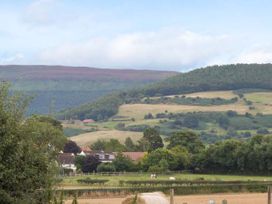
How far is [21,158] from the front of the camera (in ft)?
65.4

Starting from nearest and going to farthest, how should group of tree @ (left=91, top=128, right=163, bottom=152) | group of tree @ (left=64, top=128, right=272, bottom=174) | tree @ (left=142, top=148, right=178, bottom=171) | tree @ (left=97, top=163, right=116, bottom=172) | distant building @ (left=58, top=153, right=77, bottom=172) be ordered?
group of tree @ (left=64, top=128, right=272, bottom=174) → tree @ (left=142, top=148, right=178, bottom=171) → tree @ (left=97, top=163, right=116, bottom=172) → distant building @ (left=58, top=153, right=77, bottom=172) → group of tree @ (left=91, top=128, right=163, bottom=152)

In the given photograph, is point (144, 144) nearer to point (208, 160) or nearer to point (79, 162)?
point (79, 162)

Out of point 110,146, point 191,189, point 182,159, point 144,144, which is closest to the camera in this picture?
point 191,189

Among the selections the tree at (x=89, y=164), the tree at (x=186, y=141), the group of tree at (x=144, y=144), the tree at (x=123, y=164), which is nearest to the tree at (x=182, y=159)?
the tree at (x=123, y=164)

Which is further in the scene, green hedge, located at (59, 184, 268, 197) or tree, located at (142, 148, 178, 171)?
tree, located at (142, 148, 178, 171)

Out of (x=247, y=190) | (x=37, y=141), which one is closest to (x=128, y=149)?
(x=247, y=190)

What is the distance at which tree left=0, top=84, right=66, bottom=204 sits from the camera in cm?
1939

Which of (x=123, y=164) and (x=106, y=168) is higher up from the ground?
(x=123, y=164)

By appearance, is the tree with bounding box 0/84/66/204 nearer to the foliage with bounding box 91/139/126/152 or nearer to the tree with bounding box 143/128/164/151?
A: the tree with bounding box 143/128/164/151

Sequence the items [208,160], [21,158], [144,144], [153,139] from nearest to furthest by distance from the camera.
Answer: [21,158] → [208,160] → [153,139] → [144,144]

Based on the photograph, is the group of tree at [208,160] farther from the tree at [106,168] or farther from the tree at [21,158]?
the tree at [21,158]

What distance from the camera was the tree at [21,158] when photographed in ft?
63.6

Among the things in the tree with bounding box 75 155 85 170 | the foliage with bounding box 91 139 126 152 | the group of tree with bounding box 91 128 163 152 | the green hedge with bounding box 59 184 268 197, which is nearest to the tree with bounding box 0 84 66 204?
the green hedge with bounding box 59 184 268 197

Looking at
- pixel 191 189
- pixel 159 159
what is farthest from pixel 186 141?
pixel 191 189
